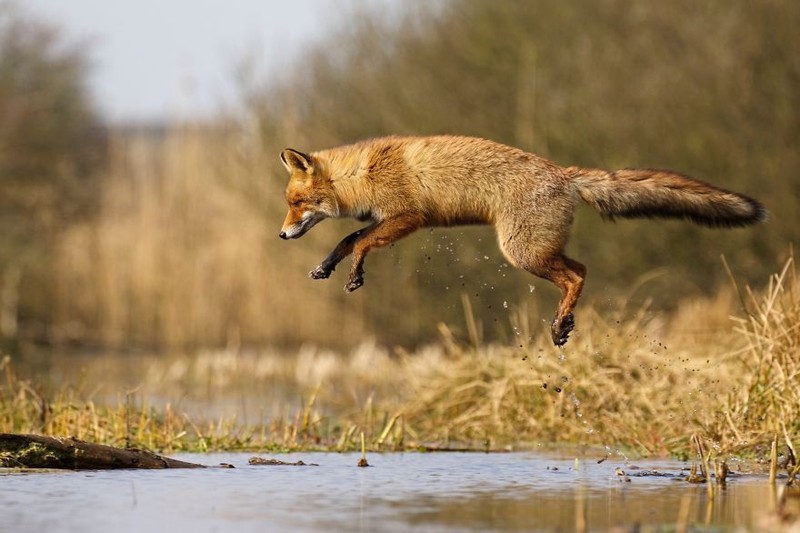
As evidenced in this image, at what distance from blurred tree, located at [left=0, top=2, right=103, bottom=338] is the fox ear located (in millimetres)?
17375

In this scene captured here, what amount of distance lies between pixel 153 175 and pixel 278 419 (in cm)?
1639

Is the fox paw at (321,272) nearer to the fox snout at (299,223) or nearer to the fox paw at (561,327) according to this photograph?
the fox snout at (299,223)

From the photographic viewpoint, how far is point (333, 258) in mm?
7887

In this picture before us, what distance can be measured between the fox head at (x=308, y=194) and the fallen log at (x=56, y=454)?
66.8 inches

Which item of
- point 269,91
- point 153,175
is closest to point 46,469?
point 269,91

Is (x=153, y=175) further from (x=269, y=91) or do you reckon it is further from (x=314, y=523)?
(x=314, y=523)

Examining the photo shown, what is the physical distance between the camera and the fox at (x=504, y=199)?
7750 mm

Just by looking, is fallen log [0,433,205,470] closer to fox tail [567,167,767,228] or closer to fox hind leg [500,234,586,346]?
fox hind leg [500,234,586,346]

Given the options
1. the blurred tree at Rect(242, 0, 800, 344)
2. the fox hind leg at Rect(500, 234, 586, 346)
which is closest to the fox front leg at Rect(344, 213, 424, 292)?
the fox hind leg at Rect(500, 234, 586, 346)

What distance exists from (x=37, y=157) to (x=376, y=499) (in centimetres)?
2256

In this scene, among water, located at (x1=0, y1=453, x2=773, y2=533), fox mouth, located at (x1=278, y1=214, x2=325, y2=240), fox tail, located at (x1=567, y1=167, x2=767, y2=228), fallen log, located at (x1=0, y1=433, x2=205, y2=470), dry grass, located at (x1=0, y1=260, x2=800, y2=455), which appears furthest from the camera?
dry grass, located at (x1=0, y1=260, x2=800, y2=455)

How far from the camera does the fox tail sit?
780 centimetres

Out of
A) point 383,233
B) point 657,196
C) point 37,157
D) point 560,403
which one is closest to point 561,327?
point 657,196

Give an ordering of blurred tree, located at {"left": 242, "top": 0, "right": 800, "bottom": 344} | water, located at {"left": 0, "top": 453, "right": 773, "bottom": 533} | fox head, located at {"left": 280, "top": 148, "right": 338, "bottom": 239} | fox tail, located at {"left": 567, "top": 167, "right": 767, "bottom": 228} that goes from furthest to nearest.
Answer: blurred tree, located at {"left": 242, "top": 0, "right": 800, "bottom": 344} → fox head, located at {"left": 280, "top": 148, "right": 338, "bottom": 239} → fox tail, located at {"left": 567, "top": 167, "right": 767, "bottom": 228} → water, located at {"left": 0, "top": 453, "right": 773, "bottom": 533}
